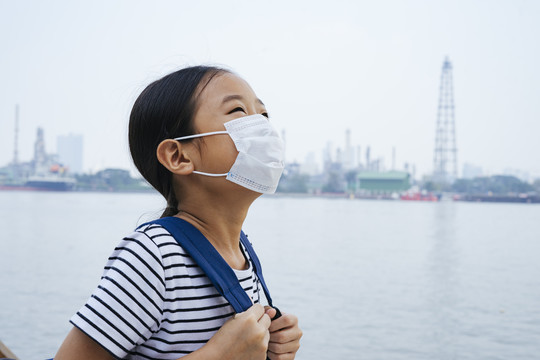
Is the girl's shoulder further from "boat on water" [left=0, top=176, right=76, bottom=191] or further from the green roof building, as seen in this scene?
"boat on water" [left=0, top=176, right=76, bottom=191]

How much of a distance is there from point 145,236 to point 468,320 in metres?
5.11

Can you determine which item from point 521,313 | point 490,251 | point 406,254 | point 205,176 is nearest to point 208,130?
point 205,176

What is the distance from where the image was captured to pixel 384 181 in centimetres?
4488

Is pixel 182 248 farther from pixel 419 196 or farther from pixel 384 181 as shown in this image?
pixel 419 196

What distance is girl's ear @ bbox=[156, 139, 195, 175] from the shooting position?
683mm

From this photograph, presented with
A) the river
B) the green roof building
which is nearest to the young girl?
the river

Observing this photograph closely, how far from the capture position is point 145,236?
1.99ft

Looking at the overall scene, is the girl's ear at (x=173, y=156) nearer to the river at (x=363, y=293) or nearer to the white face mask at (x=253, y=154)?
the white face mask at (x=253, y=154)

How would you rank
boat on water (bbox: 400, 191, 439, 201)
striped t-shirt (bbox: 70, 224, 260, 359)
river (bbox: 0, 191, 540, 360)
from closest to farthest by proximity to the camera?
striped t-shirt (bbox: 70, 224, 260, 359) → river (bbox: 0, 191, 540, 360) → boat on water (bbox: 400, 191, 439, 201)

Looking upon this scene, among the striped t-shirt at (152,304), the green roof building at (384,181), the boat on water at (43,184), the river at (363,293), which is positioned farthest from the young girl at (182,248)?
the boat on water at (43,184)

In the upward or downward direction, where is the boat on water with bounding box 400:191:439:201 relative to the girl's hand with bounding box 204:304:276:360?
downward

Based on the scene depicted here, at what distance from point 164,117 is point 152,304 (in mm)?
224

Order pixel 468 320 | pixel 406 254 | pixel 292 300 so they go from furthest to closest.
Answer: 1. pixel 406 254
2. pixel 292 300
3. pixel 468 320

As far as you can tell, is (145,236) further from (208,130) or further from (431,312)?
(431,312)
